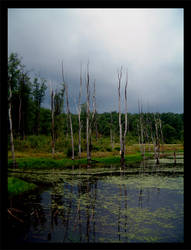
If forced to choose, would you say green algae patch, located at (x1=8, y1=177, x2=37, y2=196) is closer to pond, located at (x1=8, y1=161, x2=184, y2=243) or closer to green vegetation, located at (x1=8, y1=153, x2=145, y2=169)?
pond, located at (x1=8, y1=161, x2=184, y2=243)

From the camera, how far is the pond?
4.67 metres

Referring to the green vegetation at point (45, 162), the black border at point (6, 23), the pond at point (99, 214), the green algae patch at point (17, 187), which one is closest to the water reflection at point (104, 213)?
the pond at point (99, 214)

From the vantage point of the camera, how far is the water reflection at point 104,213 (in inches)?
184

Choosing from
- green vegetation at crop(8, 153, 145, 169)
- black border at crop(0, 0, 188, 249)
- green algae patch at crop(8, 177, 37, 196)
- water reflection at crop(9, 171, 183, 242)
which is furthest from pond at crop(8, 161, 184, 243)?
green vegetation at crop(8, 153, 145, 169)

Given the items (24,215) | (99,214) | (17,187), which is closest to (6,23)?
(24,215)

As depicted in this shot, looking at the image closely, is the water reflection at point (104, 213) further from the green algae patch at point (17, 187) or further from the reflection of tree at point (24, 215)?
the green algae patch at point (17, 187)

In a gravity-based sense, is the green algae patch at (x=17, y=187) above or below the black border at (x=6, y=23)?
below

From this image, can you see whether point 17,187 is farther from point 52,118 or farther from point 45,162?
point 52,118

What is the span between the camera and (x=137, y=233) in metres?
4.76

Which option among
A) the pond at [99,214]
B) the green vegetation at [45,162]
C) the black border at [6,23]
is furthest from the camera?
the green vegetation at [45,162]

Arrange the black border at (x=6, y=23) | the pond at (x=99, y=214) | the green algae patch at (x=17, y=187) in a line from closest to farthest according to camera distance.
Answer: the black border at (x=6, y=23)
the pond at (x=99, y=214)
the green algae patch at (x=17, y=187)

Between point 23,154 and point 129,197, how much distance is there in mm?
13175

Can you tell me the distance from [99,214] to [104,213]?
16 cm
